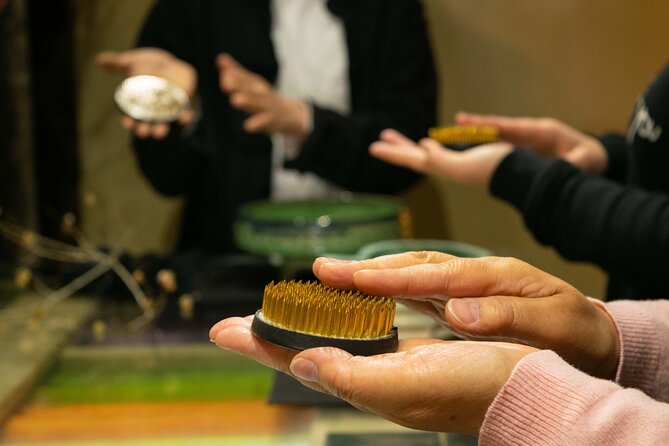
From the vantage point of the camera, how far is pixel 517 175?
0.85 m

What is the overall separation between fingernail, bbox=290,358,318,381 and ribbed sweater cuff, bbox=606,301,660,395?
22 cm

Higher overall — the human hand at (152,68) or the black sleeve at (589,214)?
the human hand at (152,68)

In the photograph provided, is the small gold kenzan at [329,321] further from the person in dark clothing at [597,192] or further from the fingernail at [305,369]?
the person in dark clothing at [597,192]

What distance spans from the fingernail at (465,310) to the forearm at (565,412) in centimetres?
4

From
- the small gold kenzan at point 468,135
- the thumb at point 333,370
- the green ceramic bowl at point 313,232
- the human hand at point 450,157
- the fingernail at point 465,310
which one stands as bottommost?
the green ceramic bowl at point 313,232

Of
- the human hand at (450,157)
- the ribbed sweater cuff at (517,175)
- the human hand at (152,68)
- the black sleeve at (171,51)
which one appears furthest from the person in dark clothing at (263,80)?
the ribbed sweater cuff at (517,175)

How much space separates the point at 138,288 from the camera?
39.7 inches

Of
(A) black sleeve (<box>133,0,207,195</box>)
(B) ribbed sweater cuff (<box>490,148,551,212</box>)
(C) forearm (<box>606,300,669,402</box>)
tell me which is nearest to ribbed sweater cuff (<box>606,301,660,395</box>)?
(C) forearm (<box>606,300,669,402</box>)

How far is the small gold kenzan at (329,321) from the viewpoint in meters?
0.43

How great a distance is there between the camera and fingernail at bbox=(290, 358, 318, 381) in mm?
395

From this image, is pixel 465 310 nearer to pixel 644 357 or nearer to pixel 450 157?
pixel 644 357

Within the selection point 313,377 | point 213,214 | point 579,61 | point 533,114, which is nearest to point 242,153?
point 213,214

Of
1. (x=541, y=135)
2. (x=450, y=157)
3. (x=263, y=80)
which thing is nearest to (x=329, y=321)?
(x=450, y=157)

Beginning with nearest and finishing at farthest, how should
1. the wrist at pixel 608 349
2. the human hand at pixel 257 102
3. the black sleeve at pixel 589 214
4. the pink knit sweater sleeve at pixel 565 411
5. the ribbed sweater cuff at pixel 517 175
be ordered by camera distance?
the pink knit sweater sleeve at pixel 565 411 → the wrist at pixel 608 349 → the black sleeve at pixel 589 214 → the ribbed sweater cuff at pixel 517 175 → the human hand at pixel 257 102
